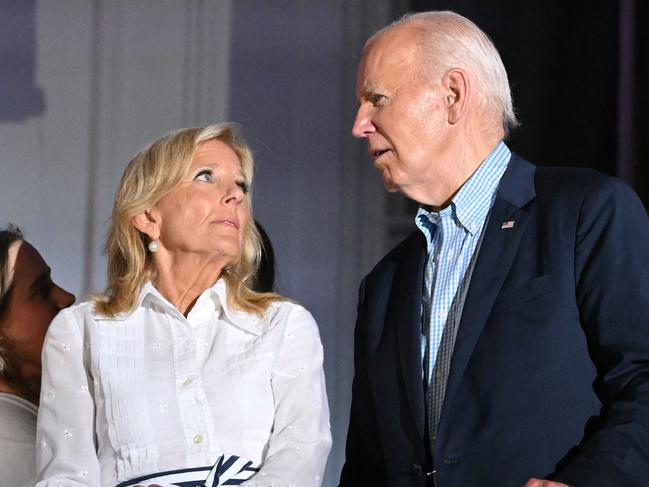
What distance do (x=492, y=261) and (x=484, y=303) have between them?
84 mm

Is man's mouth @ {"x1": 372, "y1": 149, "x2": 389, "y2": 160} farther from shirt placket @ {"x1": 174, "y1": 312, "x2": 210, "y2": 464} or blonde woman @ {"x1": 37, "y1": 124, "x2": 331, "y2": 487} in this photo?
shirt placket @ {"x1": 174, "y1": 312, "x2": 210, "y2": 464}

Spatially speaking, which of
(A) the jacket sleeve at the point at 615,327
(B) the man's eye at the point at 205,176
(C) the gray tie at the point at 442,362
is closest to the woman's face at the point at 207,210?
(B) the man's eye at the point at 205,176

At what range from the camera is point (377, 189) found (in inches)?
130

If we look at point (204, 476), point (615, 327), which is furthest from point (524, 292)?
point (204, 476)

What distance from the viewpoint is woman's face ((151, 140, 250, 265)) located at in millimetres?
2512

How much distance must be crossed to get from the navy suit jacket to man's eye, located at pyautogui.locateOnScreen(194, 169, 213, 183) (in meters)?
0.77

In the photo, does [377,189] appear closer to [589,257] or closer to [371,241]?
[371,241]

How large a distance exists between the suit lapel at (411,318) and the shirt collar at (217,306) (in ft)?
1.29

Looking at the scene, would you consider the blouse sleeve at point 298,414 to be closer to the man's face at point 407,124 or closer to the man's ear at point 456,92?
the man's face at point 407,124

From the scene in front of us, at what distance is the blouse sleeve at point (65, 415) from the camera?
227cm

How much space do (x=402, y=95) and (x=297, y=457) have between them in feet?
2.54

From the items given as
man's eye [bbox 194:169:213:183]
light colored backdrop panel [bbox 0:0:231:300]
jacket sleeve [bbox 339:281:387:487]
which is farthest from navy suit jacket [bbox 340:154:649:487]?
light colored backdrop panel [bbox 0:0:231:300]

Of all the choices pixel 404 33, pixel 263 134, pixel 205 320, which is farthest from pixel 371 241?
pixel 404 33

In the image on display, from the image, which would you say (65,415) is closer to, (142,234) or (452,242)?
(142,234)
